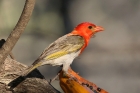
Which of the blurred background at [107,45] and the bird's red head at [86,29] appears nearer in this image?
the bird's red head at [86,29]

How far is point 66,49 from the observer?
4973mm

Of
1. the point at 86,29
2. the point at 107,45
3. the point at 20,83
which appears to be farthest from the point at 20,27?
the point at 107,45

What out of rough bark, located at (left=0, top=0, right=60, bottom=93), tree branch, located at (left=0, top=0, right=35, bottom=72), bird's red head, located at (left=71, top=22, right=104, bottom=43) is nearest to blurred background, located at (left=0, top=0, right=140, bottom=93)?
bird's red head, located at (left=71, top=22, right=104, bottom=43)

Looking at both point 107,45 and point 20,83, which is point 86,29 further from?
point 107,45

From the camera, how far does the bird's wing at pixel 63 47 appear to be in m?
4.85

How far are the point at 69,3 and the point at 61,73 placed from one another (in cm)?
354

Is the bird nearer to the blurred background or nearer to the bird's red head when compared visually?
the bird's red head

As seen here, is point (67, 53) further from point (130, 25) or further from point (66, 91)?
point (130, 25)

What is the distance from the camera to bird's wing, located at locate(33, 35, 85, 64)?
15.9ft

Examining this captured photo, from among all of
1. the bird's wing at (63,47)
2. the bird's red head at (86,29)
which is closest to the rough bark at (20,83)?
the bird's wing at (63,47)

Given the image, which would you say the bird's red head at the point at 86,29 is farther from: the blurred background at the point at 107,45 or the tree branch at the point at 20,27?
the blurred background at the point at 107,45

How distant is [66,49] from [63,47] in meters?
0.04

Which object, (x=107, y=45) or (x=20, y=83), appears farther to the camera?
(x=107, y=45)

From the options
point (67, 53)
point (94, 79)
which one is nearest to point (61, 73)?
point (67, 53)
